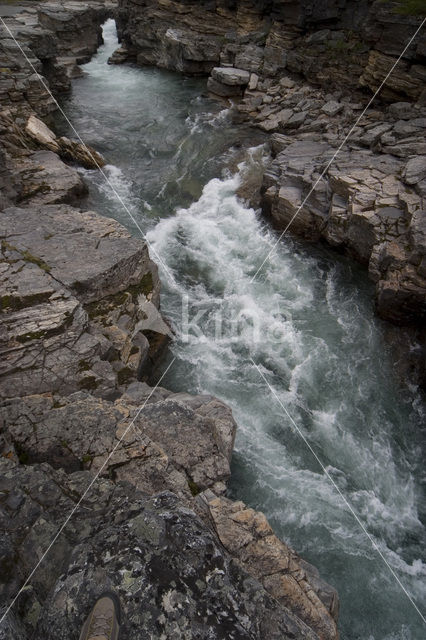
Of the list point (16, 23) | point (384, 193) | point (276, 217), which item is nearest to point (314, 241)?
point (276, 217)

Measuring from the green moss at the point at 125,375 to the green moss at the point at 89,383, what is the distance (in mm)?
734

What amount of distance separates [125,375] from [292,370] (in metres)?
4.29

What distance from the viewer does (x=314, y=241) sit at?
1434 cm

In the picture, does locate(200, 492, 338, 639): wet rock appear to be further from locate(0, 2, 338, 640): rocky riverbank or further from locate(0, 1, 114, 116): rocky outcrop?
locate(0, 1, 114, 116): rocky outcrop

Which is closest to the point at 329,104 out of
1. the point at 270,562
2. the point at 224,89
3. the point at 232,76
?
the point at 232,76

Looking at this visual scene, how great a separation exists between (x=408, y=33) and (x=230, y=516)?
18.4 m

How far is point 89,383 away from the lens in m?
8.40

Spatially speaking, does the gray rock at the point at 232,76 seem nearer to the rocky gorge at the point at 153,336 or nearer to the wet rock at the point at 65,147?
the rocky gorge at the point at 153,336

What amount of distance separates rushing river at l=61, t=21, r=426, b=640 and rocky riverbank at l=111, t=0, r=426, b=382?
1.15m

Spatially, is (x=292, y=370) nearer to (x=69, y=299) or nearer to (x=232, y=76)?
(x=69, y=299)

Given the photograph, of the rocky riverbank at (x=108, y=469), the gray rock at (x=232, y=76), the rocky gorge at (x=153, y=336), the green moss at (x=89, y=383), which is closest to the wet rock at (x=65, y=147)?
the rocky gorge at (x=153, y=336)

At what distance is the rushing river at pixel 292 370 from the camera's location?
817 cm

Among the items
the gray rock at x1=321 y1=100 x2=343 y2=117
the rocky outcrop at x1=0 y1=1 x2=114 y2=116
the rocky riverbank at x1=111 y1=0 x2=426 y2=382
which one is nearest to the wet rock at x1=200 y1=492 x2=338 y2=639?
the rocky riverbank at x1=111 y1=0 x2=426 y2=382

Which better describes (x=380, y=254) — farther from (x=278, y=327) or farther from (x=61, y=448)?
(x=61, y=448)
